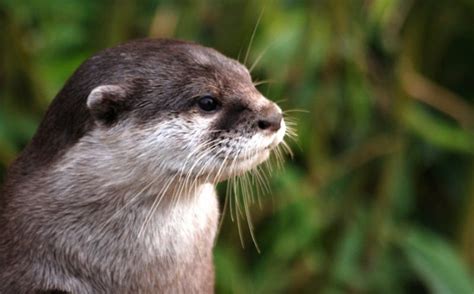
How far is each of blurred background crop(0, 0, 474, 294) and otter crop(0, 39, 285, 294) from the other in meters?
1.40

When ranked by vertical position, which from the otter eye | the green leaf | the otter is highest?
the otter eye

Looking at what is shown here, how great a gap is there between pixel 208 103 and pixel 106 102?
0.20 m

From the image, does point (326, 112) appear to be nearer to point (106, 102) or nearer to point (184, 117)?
point (184, 117)

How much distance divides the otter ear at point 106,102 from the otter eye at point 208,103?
140 mm

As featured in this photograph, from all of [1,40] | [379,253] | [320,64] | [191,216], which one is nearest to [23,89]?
[1,40]

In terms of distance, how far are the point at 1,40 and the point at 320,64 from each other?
0.98m

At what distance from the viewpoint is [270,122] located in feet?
7.66

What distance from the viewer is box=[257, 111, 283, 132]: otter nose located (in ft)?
7.66

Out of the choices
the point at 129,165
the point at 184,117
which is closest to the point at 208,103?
the point at 184,117

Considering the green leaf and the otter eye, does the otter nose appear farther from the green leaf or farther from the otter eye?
the green leaf

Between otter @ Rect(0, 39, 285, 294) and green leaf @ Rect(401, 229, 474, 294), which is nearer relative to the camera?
otter @ Rect(0, 39, 285, 294)

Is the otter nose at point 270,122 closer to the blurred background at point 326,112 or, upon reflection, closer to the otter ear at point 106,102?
the otter ear at point 106,102

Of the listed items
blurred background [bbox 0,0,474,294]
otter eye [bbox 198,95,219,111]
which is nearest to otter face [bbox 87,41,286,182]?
otter eye [bbox 198,95,219,111]

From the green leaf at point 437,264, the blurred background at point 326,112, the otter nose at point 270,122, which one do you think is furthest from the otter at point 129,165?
the green leaf at point 437,264
